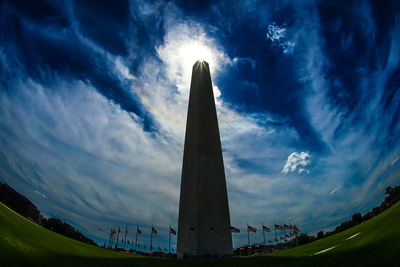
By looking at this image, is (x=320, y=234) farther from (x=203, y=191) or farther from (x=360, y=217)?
(x=203, y=191)

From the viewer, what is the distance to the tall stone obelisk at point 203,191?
20797mm

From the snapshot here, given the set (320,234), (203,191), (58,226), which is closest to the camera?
(203,191)

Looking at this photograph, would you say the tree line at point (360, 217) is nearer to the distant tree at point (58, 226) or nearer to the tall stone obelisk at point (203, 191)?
the tall stone obelisk at point (203, 191)

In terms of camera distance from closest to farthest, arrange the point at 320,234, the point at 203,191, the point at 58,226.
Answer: the point at 203,191, the point at 320,234, the point at 58,226

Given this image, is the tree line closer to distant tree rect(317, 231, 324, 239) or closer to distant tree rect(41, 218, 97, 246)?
distant tree rect(317, 231, 324, 239)

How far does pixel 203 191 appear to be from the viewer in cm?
2220

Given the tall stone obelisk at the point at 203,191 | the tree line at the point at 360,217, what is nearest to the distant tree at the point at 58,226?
the tall stone obelisk at the point at 203,191

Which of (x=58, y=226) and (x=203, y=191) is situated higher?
(x=58, y=226)

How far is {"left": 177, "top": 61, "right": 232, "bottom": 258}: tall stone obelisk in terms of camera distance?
20.8m

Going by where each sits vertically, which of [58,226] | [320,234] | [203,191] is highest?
[58,226]

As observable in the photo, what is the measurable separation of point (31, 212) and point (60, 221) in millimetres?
11998

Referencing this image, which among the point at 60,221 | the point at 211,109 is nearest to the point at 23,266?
the point at 211,109

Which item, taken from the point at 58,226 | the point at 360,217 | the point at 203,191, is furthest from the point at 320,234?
the point at 58,226

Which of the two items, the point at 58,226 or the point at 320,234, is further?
the point at 58,226
